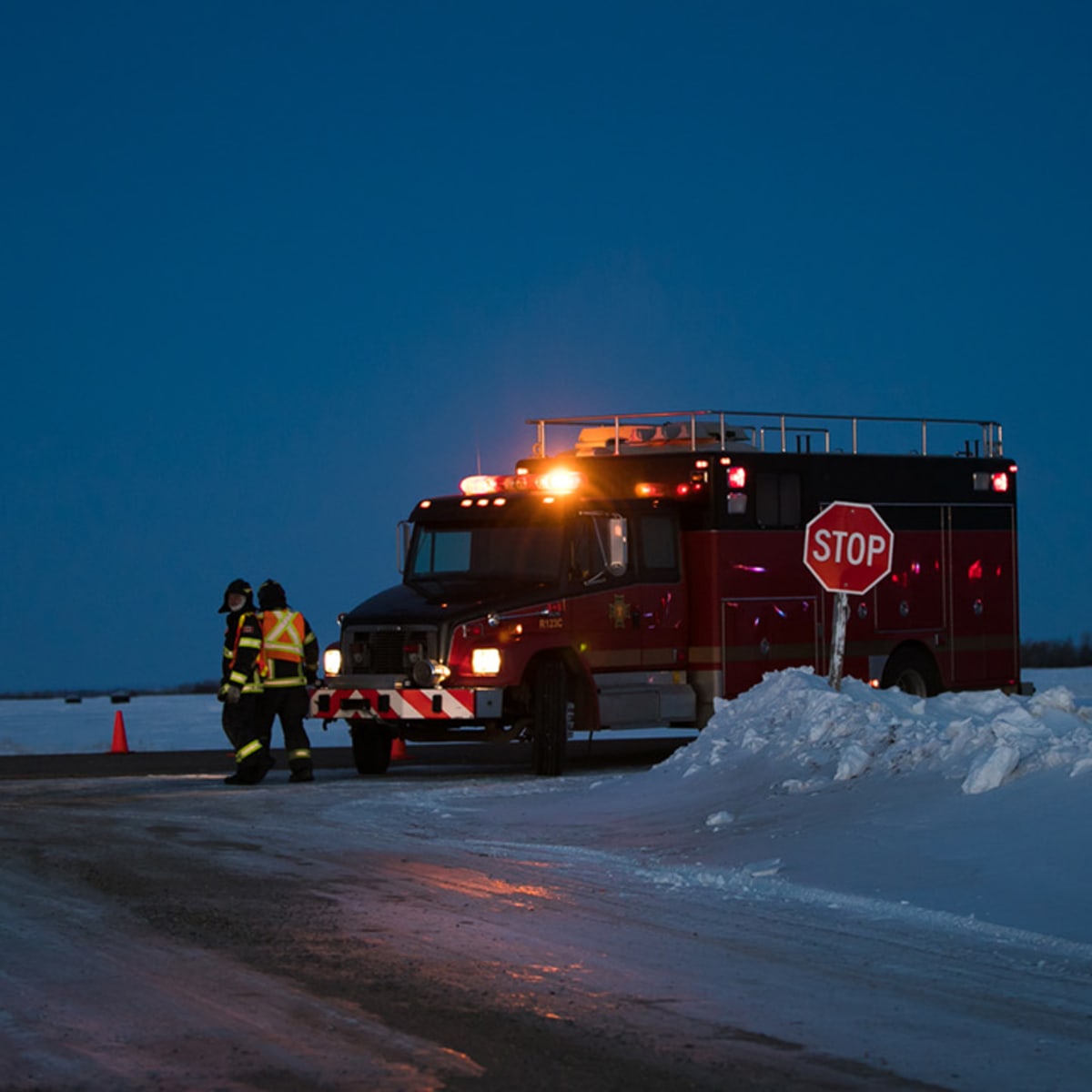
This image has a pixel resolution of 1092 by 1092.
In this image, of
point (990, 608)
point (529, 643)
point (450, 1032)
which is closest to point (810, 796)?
point (529, 643)

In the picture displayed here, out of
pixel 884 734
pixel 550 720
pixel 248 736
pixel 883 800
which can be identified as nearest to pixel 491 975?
pixel 883 800

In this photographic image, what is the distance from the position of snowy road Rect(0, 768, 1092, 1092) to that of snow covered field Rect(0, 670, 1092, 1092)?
3 cm

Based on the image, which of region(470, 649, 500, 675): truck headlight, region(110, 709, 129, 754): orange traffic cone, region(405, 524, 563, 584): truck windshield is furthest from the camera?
region(110, 709, 129, 754): orange traffic cone

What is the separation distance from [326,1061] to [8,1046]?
1.19m

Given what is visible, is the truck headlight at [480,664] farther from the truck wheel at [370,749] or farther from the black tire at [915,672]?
the black tire at [915,672]

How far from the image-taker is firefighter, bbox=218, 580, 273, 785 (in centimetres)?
1830

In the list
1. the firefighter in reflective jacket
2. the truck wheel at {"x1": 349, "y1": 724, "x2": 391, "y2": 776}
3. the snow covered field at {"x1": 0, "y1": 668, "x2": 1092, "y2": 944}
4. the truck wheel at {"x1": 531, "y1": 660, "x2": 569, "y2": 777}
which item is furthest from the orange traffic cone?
the snow covered field at {"x1": 0, "y1": 668, "x2": 1092, "y2": 944}

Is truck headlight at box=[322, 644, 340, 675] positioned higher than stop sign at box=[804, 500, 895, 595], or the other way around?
stop sign at box=[804, 500, 895, 595]

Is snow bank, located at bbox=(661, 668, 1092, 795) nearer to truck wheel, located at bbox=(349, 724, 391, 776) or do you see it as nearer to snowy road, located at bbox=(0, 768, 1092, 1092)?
snowy road, located at bbox=(0, 768, 1092, 1092)

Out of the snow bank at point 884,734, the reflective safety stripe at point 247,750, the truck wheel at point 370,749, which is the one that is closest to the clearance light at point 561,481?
the truck wheel at point 370,749

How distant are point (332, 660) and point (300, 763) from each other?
1.19 m

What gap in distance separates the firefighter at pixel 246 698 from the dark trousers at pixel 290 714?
10cm

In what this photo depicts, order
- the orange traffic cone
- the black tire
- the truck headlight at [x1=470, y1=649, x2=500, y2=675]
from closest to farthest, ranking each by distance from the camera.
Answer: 1. the truck headlight at [x1=470, y1=649, x2=500, y2=675]
2. the black tire
3. the orange traffic cone

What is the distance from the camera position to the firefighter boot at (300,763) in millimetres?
18672
